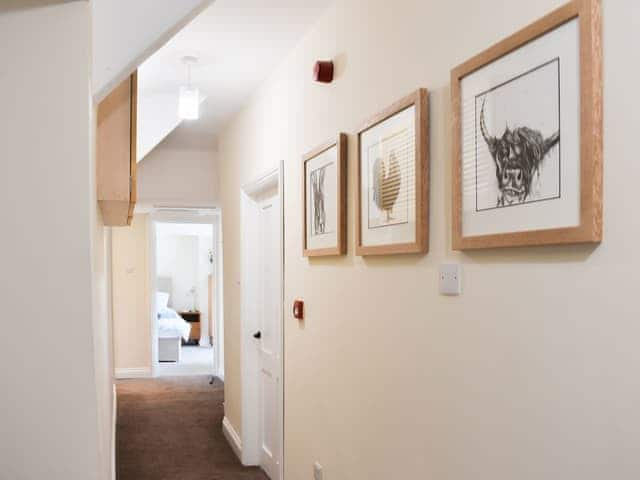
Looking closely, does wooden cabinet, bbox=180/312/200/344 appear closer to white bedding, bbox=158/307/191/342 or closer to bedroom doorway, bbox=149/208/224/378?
bedroom doorway, bbox=149/208/224/378

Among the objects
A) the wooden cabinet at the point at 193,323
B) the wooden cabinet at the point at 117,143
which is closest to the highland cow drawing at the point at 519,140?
the wooden cabinet at the point at 117,143

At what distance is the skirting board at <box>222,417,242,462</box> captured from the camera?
14.0 feet

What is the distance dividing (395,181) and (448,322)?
0.53m

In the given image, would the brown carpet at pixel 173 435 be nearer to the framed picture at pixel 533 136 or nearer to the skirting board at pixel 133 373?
the skirting board at pixel 133 373

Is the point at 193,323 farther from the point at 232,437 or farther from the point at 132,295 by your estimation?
the point at 232,437

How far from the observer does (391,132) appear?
1985 millimetres

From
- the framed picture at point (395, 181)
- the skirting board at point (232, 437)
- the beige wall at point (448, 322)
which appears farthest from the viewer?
the skirting board at point (232, 437)

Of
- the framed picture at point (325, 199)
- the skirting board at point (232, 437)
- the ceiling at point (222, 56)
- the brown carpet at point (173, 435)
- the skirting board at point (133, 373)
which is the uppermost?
the ceiling at point (222, 56)

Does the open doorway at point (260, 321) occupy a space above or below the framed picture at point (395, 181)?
below

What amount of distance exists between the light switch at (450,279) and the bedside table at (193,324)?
29.9ft

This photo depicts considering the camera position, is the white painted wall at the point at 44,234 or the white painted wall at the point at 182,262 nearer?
the white painted wall at the point at 44,234

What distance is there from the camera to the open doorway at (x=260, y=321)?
12.4 ft

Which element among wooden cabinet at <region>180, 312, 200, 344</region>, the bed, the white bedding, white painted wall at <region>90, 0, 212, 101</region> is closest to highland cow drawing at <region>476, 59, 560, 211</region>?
white painted wall at <region>90, 0, 212, 101</region>

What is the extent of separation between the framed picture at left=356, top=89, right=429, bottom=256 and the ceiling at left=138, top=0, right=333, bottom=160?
824 millimetres
